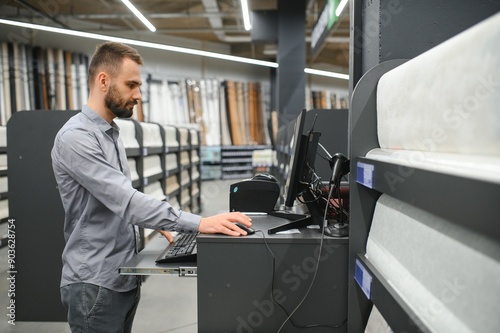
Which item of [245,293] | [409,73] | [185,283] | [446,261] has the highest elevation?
[409,73]

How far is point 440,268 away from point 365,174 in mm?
470

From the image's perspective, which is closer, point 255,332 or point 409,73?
point 409,73

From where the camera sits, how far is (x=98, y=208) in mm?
1746

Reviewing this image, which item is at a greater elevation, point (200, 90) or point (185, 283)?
point (200, 90)

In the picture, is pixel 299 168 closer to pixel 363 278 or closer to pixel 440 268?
pixel 363 278

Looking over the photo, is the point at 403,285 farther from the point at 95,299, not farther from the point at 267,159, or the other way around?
the point at 267,159

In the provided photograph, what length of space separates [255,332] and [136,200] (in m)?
0.69

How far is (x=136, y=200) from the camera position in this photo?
1.62m

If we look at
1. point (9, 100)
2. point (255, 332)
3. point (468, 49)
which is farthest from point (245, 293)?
point (9, 100)

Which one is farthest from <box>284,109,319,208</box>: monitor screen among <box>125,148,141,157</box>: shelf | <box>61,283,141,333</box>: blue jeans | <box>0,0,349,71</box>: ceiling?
<box>0,0,349,71</box>: ceiling

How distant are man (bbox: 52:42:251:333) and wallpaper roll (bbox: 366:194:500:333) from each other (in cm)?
58

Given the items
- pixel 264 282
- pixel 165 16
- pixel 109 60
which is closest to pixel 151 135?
pixel 109 60

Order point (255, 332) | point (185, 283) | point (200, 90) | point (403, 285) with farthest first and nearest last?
point (200, 90) → point (185, 283) → point (255, 332) → point (403, 285)

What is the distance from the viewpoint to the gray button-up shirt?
1.63 metres
